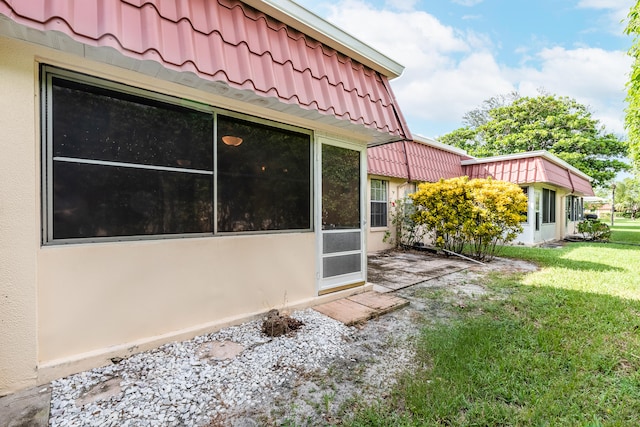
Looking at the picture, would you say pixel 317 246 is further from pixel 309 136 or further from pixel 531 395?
pixel 531 395

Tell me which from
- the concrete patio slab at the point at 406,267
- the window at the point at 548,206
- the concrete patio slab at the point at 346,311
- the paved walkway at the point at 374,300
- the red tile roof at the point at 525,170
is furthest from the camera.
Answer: the window at the point at 548,206

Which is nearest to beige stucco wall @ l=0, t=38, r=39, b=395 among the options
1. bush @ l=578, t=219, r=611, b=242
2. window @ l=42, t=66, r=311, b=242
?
window @ l=42, t=66, r=311, b=242

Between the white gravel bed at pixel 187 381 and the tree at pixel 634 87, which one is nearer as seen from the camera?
the white gravel bed at pixel 187 381

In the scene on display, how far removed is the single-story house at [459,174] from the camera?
8.56m

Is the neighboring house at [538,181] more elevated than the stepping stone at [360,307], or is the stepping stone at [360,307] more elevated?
the neighboring house at [538,181]

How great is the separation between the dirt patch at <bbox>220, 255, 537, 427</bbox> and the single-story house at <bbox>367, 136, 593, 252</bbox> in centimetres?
484

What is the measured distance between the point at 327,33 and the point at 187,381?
3646 millimetres

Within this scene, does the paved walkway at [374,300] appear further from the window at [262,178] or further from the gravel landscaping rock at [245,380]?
the window at [262,178]

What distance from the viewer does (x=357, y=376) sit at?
7.31ft

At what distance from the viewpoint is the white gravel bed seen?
1738 millimetres

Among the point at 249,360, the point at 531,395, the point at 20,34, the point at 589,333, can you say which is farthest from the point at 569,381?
the point at 20,34

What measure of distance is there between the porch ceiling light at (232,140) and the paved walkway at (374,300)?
225cm

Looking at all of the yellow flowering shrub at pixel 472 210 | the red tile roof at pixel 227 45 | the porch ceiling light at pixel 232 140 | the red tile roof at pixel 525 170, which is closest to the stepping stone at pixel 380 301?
the red tile roof at pixel 227 45

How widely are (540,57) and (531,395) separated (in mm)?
25307
